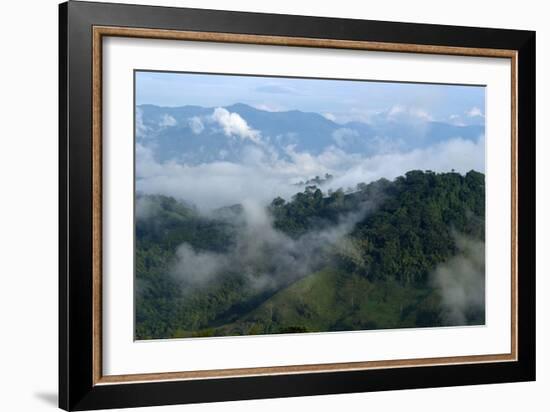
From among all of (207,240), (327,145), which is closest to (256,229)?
(207,240)

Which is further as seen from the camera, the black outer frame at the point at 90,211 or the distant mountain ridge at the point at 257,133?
the distant mountain ridge at the point at 257,133

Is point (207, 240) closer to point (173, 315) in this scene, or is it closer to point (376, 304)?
point (173, 315)

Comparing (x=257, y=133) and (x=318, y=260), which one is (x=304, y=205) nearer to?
(x=318, y=260)

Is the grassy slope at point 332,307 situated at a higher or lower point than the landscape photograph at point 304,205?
lower

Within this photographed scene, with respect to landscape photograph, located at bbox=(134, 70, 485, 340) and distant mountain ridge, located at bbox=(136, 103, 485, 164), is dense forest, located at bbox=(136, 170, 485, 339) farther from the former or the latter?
distant mountain ridge, located at bbox=(136, 103, 485, 164)

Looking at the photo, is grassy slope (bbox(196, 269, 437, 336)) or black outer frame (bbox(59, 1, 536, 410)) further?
grassy slope (bbox(196, 269, 437, 336))

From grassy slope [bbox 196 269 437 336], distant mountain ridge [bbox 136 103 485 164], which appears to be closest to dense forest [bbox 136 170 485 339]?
grassy slope [bbox 196 269 437 336]

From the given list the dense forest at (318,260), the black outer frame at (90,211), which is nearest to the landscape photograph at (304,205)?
the dense forest at (318,260)

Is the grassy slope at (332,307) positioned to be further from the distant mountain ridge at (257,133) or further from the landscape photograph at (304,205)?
the distant mountain ridge at (257,133)
